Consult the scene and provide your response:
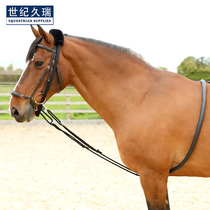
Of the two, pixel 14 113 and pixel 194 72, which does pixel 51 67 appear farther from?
pixel 194 72

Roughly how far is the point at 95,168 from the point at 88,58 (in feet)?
11.8

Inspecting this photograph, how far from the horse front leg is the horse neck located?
589 mm

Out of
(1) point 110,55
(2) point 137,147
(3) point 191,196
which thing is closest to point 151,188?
(2) point 137,147

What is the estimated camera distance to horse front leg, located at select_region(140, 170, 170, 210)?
2.06 m

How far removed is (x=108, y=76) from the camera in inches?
88.5

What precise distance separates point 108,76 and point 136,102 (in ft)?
1.26

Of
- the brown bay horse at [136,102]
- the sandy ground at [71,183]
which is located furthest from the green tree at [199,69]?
A: the brown bay horse at [136,102]

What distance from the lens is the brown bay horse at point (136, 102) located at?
2039mm

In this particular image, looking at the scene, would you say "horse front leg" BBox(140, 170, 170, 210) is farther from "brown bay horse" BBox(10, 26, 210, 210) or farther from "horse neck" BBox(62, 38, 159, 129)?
"horse neck" BBox(62, 38, 159, 129)

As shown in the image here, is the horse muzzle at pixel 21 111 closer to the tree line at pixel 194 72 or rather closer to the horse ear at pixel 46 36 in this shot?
the horse ear at pixel 46 36

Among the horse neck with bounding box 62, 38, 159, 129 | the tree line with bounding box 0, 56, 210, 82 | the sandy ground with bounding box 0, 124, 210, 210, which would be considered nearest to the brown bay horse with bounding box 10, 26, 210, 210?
the horse neck with bounding box 62, 38, 159, 129

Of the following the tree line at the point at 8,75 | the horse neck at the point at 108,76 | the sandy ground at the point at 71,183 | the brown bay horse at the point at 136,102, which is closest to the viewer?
the brown bay horse at the point at 136,102

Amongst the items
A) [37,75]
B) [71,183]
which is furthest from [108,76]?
[71,183]

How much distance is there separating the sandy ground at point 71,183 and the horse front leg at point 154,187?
1577mm
